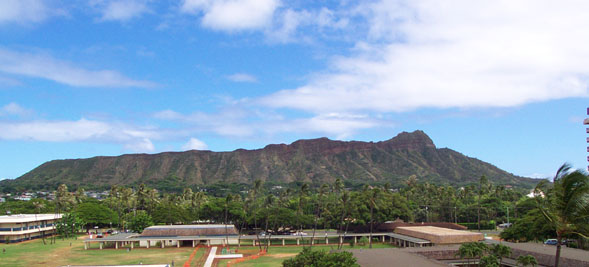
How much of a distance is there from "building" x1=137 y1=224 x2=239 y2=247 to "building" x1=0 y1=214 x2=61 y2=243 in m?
21.7

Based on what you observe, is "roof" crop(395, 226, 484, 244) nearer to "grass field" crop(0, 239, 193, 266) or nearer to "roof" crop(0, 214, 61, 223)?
"grass field" crop(0, 239, 193, 266)

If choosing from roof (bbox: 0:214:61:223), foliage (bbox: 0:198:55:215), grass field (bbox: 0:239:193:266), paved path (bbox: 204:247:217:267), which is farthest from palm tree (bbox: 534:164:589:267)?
foliage (bbox: 0:198:55:215)

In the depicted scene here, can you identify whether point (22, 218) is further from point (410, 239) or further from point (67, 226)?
point (410, 239)

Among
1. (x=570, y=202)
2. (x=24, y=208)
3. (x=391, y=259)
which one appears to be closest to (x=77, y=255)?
(x=391, y=259)

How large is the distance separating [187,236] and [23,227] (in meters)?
32.1

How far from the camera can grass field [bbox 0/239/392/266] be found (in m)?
56.2

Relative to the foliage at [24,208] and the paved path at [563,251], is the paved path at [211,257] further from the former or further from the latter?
the foliage at [24,208]

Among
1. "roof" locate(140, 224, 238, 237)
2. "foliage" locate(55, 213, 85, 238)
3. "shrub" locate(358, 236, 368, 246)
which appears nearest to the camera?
"shrub" locate(358, 236, 368, 246)

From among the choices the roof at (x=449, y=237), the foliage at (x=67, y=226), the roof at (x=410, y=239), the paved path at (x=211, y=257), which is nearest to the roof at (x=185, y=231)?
the paved path at (x=211, y=257)

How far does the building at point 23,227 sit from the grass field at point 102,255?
11.6 feet

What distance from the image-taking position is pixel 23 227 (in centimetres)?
8081

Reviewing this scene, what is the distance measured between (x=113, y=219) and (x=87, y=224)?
777 cm

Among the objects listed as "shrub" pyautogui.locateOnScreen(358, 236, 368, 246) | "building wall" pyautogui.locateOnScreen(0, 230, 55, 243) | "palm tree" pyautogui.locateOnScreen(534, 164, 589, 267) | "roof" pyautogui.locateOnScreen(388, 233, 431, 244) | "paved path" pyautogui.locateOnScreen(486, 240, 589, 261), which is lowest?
"building wall" pyautogui.locateOnScreen(0, 230, 55, 243)

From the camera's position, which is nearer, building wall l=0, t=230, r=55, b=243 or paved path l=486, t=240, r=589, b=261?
paved path l=486, t=240, r=589, b=261
